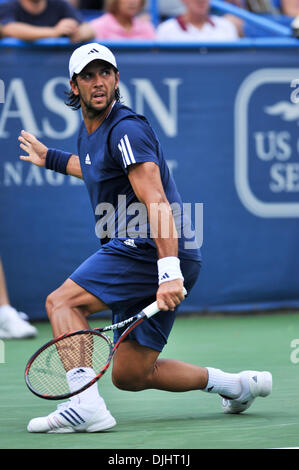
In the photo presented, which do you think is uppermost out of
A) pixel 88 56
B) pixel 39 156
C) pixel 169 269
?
pixel 88 56

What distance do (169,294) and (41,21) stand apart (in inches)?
182

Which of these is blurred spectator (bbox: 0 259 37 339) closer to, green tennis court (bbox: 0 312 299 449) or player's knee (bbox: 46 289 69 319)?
green tennis court (bbox: 0 312 299 449)

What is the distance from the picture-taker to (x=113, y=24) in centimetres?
856

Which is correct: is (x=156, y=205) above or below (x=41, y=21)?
below

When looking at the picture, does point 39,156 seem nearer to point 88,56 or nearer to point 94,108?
point 94,108

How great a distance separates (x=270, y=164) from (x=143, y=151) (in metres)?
4.06

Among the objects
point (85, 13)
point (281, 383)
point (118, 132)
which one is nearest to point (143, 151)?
point (118, 132)

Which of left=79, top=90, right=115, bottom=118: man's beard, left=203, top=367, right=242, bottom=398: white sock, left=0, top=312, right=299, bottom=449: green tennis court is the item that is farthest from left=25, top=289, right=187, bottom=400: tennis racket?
left=79, top=90, right=115, bottom=118: man's beard

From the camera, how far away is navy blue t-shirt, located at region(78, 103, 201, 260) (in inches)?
176

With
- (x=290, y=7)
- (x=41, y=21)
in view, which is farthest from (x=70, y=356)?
(x=290, y=7)

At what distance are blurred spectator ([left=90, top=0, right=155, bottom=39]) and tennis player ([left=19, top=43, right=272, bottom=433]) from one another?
383 cm

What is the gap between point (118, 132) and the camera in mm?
4496
